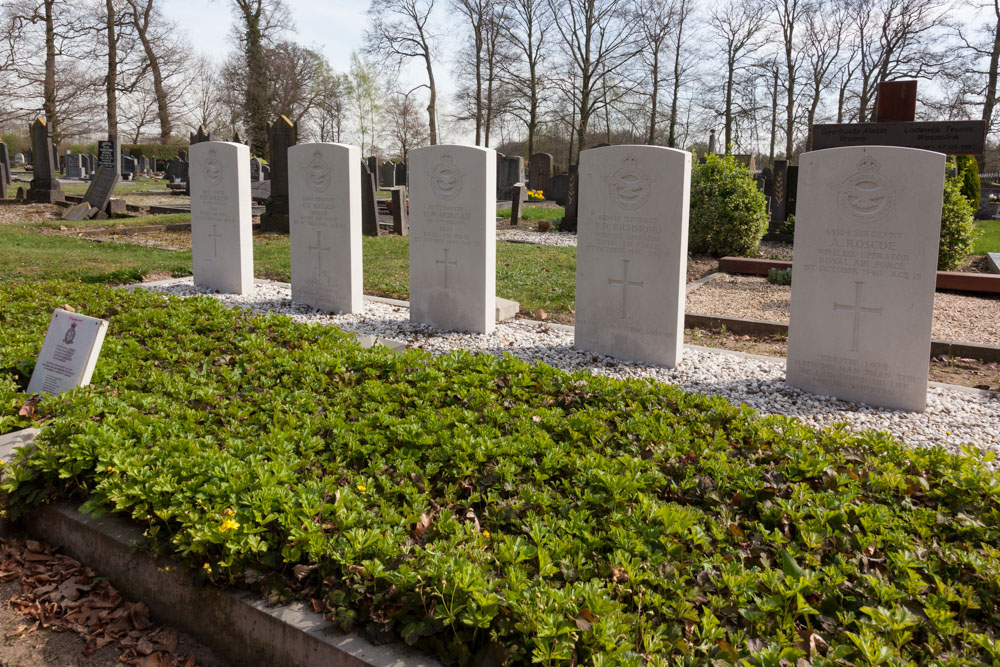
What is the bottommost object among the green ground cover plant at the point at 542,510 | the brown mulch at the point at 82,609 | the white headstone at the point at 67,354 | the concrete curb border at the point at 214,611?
the brown mulch at the point at 82,609

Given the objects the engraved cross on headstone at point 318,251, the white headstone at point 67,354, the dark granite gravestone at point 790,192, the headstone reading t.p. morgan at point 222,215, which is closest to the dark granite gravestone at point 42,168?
the headstone reading t.p. morgan at point 222,215

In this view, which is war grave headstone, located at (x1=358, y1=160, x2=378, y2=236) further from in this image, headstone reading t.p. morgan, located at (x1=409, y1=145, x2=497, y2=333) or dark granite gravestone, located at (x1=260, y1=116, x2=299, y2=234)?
headstone reading t.p. morgan, located at (x1=409, y1=145, x2=497, y2=333)

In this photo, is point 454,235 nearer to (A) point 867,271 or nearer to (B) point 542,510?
(A) point 867,271

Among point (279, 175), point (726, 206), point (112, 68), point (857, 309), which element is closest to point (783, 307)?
point (857, 309)

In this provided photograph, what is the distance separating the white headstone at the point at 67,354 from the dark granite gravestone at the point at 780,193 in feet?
48.2

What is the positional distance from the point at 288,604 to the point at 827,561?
2.03m

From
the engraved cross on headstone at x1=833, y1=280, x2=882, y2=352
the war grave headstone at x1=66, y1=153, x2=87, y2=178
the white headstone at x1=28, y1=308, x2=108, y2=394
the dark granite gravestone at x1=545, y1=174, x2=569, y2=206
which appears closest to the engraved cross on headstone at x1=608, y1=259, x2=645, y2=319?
the engraved cross on headstone at x1=833, y1=280, x2=882, y2=352

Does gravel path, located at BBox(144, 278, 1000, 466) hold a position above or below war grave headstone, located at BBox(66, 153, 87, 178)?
below

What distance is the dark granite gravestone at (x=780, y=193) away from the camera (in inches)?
648

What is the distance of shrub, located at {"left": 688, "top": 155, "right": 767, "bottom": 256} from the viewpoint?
41.8 feet

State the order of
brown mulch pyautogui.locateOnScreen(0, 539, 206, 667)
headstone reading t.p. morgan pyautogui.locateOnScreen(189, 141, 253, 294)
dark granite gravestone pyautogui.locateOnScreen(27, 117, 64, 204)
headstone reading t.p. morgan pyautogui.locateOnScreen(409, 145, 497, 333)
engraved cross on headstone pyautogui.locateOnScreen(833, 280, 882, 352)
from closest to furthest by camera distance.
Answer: brown mulch pyautogui.locateOnScreen(0, 539, 206, 667) < engraved cross on headstone pyautogui.locateOnScreen(833, 280, 882, 352) < headstone reading t.p. morgan pyautogui.locateOnScreen(409, 145, 497, 333) < headstone reading t.p. morgan pyautogui.locateOnScreen(189, 141, 253, 294) < dark granite gravestone pyautogui.locateOnScreen(27, 117, 64, 204)

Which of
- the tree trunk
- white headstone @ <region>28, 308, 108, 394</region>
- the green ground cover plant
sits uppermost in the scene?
the tree trunk

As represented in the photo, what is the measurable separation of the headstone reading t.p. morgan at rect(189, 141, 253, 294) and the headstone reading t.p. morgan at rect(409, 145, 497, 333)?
2662mm

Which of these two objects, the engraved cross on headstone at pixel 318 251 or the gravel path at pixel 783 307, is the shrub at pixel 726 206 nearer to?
the gravel path at pixel 783 307
